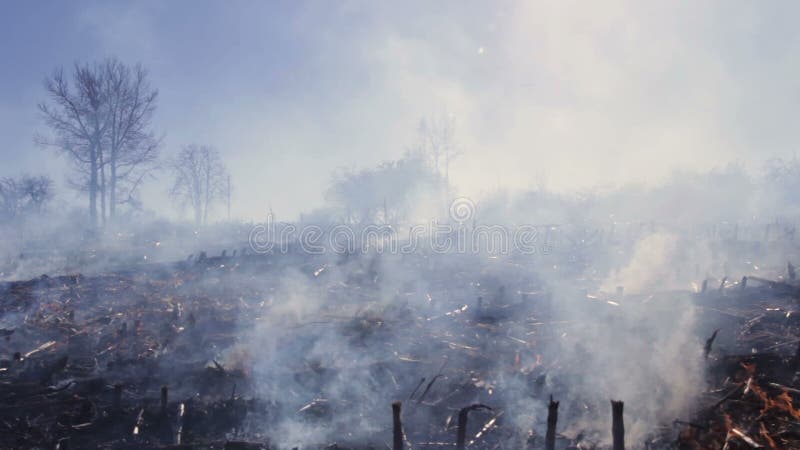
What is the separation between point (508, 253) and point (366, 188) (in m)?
20.5

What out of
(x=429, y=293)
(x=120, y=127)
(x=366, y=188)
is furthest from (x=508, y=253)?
(x=120, y=127)

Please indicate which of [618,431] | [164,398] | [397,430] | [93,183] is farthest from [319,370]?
[93,183]

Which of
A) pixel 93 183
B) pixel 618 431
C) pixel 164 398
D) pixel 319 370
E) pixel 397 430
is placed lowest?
pixel 319 370

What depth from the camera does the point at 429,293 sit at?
48.2 feet

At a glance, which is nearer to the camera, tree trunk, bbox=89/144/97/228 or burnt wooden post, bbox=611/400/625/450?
burnt wooden post, bbox=611/400/625/450

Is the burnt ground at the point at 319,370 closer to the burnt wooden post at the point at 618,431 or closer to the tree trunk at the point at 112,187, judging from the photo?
the burnt wooden post at the point at 618,431

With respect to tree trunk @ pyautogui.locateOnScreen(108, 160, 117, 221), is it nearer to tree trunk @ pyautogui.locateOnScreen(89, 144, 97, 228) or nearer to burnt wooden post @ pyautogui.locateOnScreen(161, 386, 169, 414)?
tree trunk @ pyautogui.locateOnScreen(89, 144, 97, 228)

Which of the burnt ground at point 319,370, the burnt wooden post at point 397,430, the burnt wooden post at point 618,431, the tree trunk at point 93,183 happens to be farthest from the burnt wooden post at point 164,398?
the tree trunk at point 93,183

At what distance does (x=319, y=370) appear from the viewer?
8.27m

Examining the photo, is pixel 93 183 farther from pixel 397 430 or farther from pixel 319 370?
pixel 397 430

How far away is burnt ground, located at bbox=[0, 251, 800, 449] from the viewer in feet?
19.9

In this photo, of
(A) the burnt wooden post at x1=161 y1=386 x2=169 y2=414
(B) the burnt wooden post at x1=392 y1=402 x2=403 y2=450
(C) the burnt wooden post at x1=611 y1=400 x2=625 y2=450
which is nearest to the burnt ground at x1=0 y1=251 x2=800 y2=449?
(A) the burnt wooden post at x1=161 y1=386 x2=169 y2=414

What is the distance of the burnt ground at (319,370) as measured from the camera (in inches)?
239

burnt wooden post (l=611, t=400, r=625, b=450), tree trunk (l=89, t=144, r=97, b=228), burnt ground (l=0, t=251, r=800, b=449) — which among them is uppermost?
tree trunk (l=89, t=144, r=97, b=228)
